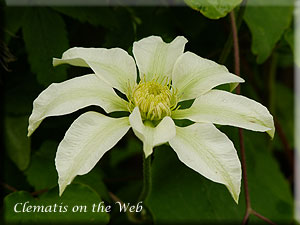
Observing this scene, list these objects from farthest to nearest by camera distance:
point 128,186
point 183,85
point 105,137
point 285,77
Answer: point 285,77
point 128,186
point 183,85
point 105,137

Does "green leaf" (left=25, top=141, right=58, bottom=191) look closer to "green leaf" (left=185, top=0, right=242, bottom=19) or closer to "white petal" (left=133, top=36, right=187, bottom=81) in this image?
"white petal" (left=133, top=36, right=187, bottom=81)

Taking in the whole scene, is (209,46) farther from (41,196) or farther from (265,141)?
(41,196)

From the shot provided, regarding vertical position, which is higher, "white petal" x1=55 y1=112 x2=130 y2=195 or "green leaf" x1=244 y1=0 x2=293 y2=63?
"green leaf" x1=244 y1=0 x2=293 y2=63

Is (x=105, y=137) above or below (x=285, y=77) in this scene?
above

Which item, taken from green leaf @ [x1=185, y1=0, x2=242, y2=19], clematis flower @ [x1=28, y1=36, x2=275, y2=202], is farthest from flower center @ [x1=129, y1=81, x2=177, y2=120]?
green leaf @ [x1=185, y1=0, x2=242, y2=19]

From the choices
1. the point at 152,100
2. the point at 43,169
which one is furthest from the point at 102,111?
the point at 152,100

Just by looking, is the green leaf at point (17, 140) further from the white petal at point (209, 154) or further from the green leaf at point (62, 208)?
the white petal at point (209, 154)

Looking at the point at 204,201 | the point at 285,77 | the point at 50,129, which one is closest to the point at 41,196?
the point at 50,129

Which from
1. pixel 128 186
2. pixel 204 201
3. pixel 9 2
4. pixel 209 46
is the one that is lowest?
pixel 128 186
